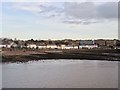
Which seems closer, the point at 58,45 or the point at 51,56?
the point at 51,56

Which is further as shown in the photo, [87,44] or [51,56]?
[87,44]

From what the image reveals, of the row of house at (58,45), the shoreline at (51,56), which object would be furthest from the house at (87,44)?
the shoreline at (51,56)

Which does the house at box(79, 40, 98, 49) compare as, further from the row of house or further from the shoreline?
the shoreline

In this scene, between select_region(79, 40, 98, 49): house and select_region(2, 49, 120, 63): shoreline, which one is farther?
select_region(79, 40, 98, 49): house

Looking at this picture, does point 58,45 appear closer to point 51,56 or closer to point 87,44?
point 87,44

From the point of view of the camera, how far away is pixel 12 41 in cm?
9100

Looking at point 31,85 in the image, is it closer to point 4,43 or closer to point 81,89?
point 81,89

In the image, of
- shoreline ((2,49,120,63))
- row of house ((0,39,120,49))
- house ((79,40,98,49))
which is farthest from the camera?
house ((79,40,98,49))

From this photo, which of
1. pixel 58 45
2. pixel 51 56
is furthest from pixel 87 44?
pixel 51 56

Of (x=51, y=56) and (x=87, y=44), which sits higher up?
(x=87, y=44)

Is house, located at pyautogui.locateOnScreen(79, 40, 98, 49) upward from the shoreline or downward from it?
upward

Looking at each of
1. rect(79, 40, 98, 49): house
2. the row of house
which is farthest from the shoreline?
rect(79, 40, 98, 49): house

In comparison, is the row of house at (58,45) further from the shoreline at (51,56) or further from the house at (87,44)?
the shoreline at (51,56)

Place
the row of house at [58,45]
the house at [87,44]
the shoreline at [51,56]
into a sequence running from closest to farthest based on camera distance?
the shoreline at [51,56], the row of house at [58,45], the house at [87,44]
